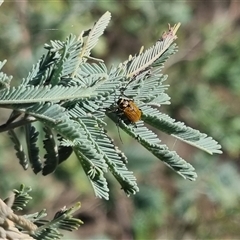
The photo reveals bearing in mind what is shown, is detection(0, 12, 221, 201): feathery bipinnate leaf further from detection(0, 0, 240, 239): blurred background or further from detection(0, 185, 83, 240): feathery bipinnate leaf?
detection(0, 0, 240, 239): blurred background

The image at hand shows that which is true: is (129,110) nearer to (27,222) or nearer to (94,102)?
(94,102)

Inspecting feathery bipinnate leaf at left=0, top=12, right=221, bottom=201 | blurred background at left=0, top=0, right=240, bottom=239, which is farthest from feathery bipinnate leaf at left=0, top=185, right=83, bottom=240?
blurred background at left=0, top=0, right=240, bottom=239

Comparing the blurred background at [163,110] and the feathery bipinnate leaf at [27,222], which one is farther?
the blurred background at [163,110]

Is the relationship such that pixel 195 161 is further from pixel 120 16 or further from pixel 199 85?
pixel 120 16

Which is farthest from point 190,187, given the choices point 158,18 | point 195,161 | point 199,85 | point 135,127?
point 135,127

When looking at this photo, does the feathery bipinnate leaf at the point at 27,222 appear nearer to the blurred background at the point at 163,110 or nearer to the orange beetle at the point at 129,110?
the orange beetle at the point at 129,110

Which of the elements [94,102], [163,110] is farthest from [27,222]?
[163,110]

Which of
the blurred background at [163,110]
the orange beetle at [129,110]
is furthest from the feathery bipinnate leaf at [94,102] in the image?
the blurred background at [163,110]
